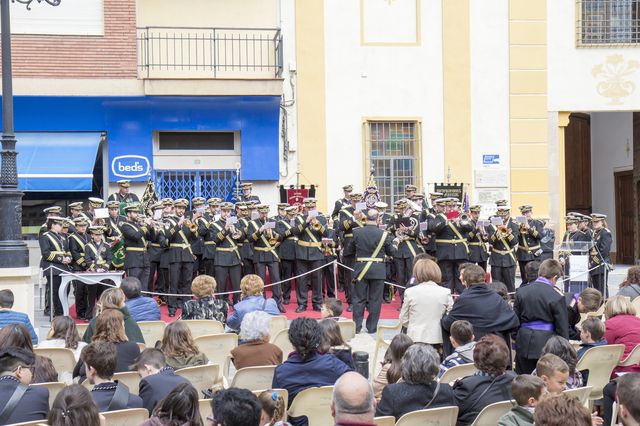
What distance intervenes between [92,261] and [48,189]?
453cm

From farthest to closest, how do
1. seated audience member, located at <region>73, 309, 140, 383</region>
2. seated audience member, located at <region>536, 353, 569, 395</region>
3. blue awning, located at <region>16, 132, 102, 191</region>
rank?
1. blue awning, located at <region>16, 132, 102, 191</region>
2. seated audience member, located at <region>73, 309, 140, 383</region>
3. seated audience member, located at <region>536, 353, 569, 395</region>

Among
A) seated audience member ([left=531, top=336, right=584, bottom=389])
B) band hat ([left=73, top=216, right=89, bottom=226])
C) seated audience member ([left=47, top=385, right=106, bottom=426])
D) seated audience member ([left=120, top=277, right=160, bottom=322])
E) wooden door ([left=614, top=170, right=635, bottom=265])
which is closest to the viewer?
seated audience member ([left=47, top=385, right=106, bottom=426])

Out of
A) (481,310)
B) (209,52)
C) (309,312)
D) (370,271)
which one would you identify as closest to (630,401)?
(481,310)

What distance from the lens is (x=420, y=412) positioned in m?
5.21

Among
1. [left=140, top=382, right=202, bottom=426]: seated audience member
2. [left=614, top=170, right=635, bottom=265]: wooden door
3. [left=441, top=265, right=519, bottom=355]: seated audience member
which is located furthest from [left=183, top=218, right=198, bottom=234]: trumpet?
[left=614, top=170, right=635, bottom=265]: wooden door

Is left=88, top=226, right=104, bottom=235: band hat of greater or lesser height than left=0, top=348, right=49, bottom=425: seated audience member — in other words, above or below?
above

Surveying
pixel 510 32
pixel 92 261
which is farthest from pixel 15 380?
pixel 510 32

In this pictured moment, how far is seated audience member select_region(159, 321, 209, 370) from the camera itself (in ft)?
22.0

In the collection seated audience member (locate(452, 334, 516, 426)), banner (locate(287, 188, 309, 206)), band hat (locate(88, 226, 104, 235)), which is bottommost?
seated audience member (locate(452, 334, 516, 426))

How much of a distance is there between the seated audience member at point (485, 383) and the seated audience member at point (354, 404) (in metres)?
1.71

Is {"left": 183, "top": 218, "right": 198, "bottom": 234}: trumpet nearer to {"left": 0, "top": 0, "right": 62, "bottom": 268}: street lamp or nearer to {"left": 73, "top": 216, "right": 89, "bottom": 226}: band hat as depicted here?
{"left": 73, "top": 216, "right": 89, "bottom": 226}: band hat

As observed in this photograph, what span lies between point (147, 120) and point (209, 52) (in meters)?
2.20

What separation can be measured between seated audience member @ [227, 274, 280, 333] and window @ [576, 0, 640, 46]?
13744mm

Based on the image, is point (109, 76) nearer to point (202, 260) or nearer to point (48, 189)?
point (48, 189)
